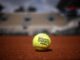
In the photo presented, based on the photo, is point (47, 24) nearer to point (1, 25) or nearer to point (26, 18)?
point (26, 18)

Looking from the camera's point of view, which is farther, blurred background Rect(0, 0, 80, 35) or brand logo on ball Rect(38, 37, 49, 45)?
blurred background Rect(0, 0, 80, 35)

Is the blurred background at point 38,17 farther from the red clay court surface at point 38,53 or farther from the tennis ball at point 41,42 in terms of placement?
the tennis ball at point 41,42

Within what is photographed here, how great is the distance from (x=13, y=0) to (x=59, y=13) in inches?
47.2

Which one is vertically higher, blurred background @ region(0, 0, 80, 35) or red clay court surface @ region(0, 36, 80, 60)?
blurred background @ region(0, 0, 80, 35)

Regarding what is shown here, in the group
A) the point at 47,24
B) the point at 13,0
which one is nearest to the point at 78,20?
the point at 47,24

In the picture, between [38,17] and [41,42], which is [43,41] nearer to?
[41,42]

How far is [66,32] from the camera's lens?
6.68 m

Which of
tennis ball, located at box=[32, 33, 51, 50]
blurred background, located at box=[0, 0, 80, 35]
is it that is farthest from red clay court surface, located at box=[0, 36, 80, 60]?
blurred background, located at box=[0, 0, 80, 35]

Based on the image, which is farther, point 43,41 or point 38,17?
point 38,17

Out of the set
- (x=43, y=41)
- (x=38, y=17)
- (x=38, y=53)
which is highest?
(x=38, y=17)

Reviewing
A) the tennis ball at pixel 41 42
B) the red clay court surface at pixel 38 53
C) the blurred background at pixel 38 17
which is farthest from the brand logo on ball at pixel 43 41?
the blurred background at pixel 38 17

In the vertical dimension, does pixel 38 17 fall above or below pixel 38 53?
above

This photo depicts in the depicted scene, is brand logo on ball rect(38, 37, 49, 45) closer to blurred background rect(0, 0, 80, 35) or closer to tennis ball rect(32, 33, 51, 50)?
tennis ball rect(32, 33, 51, 50)

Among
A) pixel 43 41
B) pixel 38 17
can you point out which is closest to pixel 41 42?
pixel 43 41
